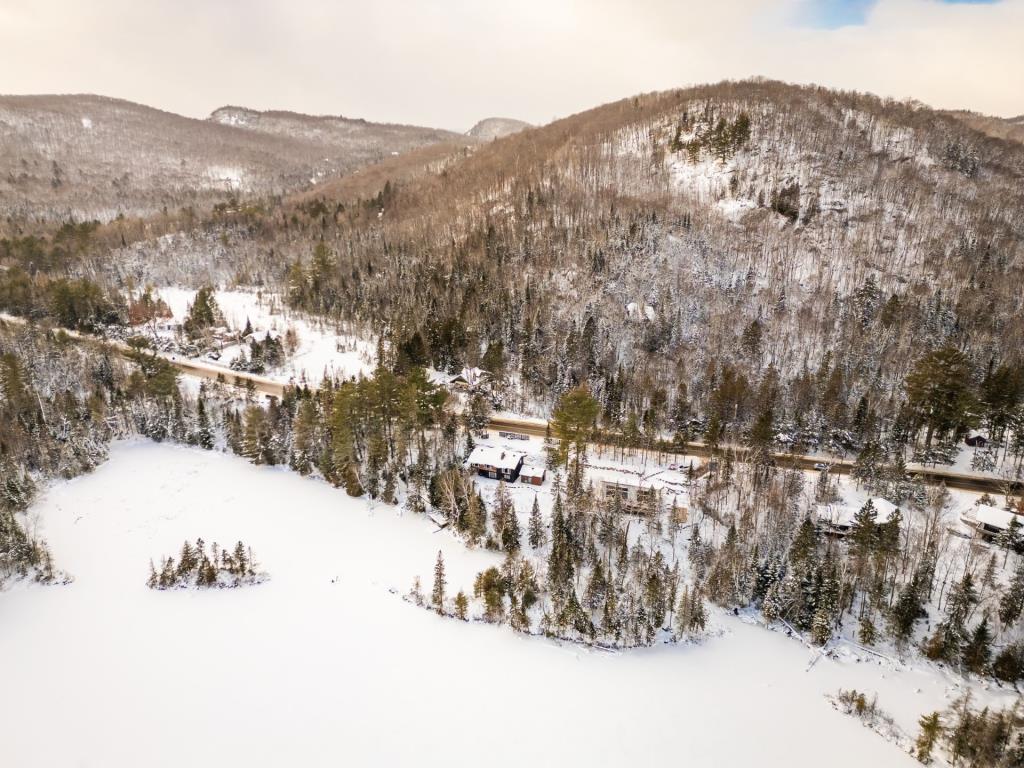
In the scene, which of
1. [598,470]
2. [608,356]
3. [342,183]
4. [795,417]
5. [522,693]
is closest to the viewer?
[522,693]

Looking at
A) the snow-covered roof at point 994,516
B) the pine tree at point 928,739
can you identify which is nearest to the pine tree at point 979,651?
the pine tree at point 928,739

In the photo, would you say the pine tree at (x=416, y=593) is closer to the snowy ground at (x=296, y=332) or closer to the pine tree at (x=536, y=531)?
the pine tree at (x=536, y=531)

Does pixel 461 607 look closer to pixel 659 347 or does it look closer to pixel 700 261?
pixel 659 347

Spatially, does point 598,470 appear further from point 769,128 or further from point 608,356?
point 769,128

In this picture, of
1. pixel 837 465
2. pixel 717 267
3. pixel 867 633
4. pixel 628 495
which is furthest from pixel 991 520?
pixel 717 267

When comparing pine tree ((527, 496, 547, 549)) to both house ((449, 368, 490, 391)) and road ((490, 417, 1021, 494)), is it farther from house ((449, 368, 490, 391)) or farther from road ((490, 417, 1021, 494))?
house ((449, 368, 490, 391))

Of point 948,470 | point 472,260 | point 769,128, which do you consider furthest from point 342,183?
point 948,470
